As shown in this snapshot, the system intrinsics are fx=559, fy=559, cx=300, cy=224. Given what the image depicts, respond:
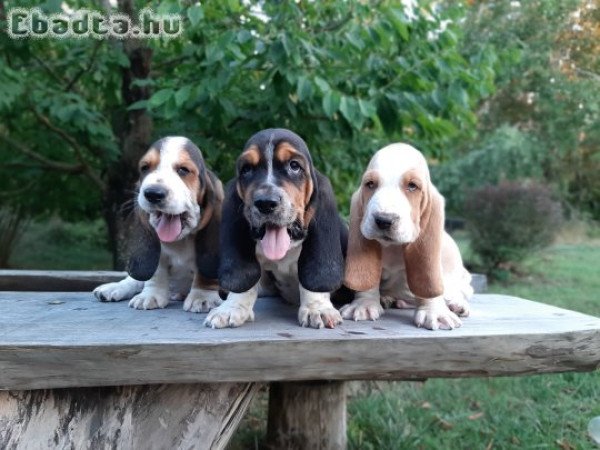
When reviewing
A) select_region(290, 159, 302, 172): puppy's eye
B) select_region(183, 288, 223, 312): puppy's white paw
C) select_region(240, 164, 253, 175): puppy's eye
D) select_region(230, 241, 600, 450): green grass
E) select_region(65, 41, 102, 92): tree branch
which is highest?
select_region(65, 41, 102, 92): tree branch

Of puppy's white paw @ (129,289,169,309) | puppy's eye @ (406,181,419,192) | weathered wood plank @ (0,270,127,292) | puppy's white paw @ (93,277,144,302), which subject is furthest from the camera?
weathered wood plank @ (0,270,127,292)

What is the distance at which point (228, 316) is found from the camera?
6.47ft

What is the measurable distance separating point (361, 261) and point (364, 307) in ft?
0.73

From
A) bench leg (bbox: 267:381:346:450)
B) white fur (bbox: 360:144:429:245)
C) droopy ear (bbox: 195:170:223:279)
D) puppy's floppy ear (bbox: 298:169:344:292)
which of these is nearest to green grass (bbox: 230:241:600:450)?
bench leg (bbox: 267:381:346:450)

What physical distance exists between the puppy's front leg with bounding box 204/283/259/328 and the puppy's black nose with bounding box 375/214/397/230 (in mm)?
502

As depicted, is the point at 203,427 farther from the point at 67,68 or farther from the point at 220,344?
the point at 67,68

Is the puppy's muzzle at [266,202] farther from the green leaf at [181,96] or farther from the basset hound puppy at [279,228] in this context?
the green leaf at [181,96]

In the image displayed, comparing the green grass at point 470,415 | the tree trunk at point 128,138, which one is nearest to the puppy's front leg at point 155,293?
the green grass at point 470,415

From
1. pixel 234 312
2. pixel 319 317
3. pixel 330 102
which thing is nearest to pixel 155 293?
pixel 234 312

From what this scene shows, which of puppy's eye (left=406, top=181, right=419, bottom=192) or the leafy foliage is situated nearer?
puppy's eye (left=406, top=181, right=419, bottom=192)

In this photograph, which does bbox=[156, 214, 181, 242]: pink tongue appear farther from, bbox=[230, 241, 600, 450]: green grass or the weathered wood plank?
bbox=[230, 241, 600, 450]: green grass

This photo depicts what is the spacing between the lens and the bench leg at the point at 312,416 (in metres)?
2.85

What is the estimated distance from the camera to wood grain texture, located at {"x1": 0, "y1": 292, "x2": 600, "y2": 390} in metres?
1.73

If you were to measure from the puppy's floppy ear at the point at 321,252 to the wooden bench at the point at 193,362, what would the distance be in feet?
0.57
